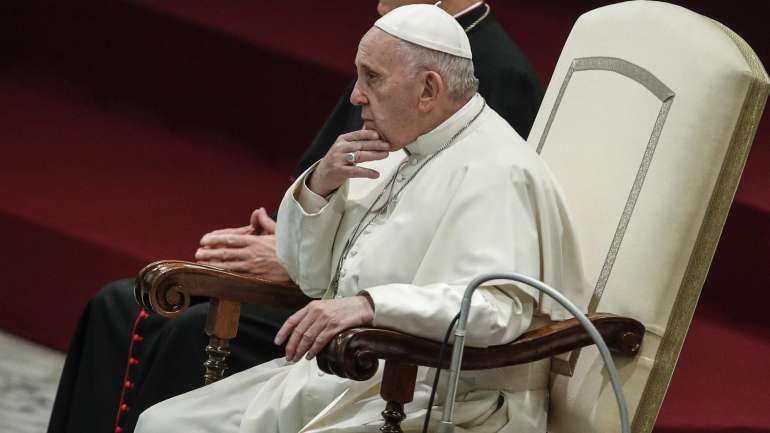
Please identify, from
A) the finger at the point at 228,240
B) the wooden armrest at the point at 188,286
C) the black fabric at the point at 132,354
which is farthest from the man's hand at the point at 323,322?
the black fabric at the point at 132,354

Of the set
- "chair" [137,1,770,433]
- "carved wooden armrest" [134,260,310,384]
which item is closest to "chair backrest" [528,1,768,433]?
"chair" [137,1,770,433]

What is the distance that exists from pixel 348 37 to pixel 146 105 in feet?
3.52

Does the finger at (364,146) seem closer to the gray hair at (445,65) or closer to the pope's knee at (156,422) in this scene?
the gray hair at (445,65)

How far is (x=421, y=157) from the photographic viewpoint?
2969 mm

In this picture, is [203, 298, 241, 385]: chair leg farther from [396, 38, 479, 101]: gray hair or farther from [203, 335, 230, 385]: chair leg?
[396, 38, 479, 101]: gray hair

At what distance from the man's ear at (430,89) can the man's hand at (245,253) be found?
647 mm

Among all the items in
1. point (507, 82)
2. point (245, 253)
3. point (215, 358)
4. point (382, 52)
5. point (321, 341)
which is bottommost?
point (215, 358)

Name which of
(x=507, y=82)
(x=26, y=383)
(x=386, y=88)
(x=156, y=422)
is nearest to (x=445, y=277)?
(x=386, y=88)

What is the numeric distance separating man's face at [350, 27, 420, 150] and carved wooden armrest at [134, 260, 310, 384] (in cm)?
49

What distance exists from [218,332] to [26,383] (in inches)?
79.4

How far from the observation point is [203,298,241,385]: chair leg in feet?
9.86

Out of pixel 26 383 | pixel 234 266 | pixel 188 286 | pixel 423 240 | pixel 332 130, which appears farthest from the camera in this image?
pixel 26 383

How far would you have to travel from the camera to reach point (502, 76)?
378cm

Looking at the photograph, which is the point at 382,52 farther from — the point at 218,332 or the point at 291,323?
the point at 218,332
